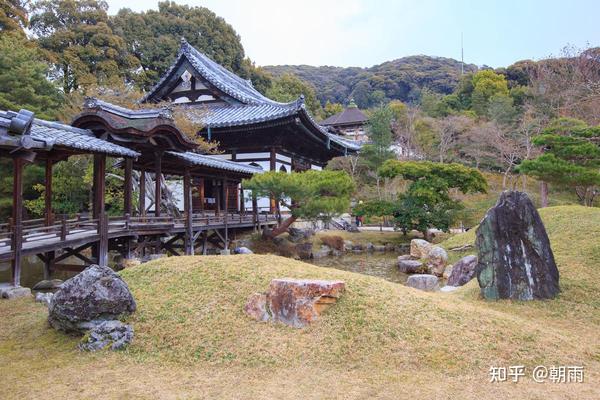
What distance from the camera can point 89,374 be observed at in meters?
4.93

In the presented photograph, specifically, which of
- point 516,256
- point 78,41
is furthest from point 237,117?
point 78,41

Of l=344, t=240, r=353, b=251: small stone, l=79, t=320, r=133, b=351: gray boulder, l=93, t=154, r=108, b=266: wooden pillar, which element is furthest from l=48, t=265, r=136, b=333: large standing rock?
l=344, t=240, r=353, b=251: small stone

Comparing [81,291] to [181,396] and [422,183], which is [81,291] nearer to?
[181,396]

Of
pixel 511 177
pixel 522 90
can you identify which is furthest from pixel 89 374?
pixel 522 90

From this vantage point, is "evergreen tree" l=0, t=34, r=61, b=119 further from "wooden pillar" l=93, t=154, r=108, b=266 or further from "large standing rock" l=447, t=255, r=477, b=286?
"large standing rock" l=447, t=255, r=477, b=286

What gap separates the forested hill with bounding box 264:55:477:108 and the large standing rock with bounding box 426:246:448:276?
6773 centimetres

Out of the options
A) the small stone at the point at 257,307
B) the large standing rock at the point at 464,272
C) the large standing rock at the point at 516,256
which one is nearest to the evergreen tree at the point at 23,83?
the small stone at the point at 257,307

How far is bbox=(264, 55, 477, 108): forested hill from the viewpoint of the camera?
82.9 m

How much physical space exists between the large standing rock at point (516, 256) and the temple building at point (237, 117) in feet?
43.6

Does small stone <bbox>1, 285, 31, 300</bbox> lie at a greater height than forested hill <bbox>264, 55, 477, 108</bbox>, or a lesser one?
lesser

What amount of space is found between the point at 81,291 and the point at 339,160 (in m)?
35.5

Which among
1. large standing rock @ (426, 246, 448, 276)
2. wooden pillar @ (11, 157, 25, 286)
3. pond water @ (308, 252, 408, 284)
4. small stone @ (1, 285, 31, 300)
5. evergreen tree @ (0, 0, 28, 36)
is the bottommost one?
pond water @ (308, 252, 408, 284)

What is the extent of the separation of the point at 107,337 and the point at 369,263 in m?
14.3

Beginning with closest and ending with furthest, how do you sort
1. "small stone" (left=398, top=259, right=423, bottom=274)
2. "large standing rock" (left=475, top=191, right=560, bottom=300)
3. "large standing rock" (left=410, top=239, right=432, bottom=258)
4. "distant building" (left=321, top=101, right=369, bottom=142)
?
"large standing rock" (left=475, top=191, right=560, bottom=300) → "small stone" (left=398, top=259, right=423, bottom=274) → "large standing rock" (left=410, top=239, right=432, bottom=258) → "distant building" (left=321, top=101, right=369, bottom=142)
